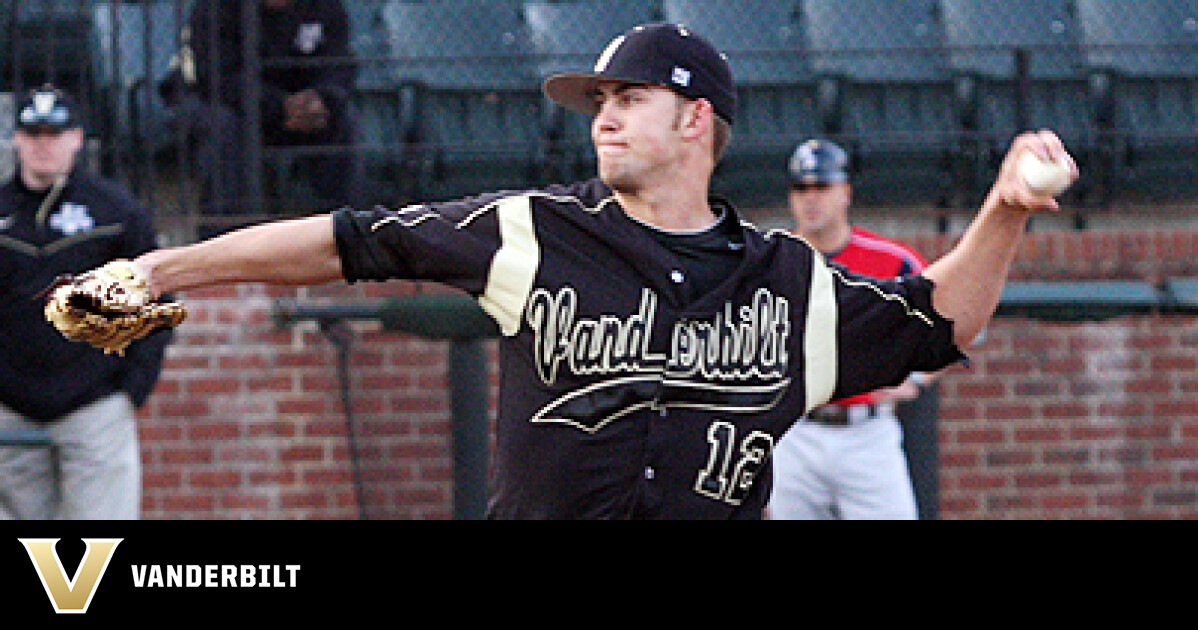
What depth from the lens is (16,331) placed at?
258 inches

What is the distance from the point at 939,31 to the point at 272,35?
2.88m

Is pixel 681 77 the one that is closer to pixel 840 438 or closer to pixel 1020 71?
pixel 840 438

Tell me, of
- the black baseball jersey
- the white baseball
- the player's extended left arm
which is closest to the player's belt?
the player's extended left arm

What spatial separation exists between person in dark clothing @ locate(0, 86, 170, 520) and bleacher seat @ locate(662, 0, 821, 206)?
245 cm

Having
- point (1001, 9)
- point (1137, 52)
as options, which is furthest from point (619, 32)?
point (1137, 52)

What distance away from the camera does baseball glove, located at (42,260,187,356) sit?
316cm

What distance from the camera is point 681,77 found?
11.8ft

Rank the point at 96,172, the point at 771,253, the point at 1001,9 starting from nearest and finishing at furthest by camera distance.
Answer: the point at 771,253
the point at 96,172
the point at 1001,9

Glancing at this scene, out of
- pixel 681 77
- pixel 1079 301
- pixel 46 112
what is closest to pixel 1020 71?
pixel 1079 301

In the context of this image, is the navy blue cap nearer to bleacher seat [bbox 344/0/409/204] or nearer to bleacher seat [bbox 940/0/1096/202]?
bleacher seat [bbox 940/0/1096/202]

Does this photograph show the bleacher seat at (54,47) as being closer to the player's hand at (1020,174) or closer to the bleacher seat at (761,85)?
the bleacher seat at (761,85)

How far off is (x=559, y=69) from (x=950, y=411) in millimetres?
2158
